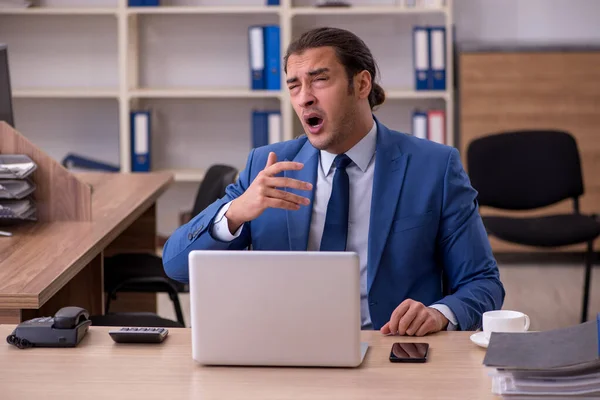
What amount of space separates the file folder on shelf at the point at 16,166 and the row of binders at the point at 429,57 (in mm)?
2734

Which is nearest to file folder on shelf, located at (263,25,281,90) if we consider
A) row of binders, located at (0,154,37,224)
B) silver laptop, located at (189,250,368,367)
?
row of binders, located at (0,154,37,224)

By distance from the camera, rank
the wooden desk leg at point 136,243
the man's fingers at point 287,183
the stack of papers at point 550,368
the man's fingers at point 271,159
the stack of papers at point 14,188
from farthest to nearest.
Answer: the wooden desk leg at point 136,243
the stack of papers at point 14,188
the man's fingers at point 271,159
the man's fingers at point 287,183
the stack of papers at point 550,368

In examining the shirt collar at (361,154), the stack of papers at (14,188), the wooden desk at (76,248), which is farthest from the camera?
the stack of papers at (14,188)

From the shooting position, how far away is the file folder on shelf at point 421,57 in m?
5.24

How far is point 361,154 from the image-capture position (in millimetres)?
2375

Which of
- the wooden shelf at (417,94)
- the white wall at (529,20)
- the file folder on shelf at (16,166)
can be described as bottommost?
the file folder on shelf at (16,166)

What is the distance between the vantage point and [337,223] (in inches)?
91.0

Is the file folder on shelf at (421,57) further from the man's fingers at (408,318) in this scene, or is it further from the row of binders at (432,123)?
the man's fingers at (408,318)

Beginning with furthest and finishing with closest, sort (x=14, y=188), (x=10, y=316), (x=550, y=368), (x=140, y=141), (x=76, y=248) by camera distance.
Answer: (x=140, y=141)
(x=14, y=188)
(x=76, y=248)
(x=10, y=316)
(x=550, y=368)

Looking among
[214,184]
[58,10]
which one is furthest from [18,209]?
[58,10]

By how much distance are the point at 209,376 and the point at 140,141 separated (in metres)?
3.88

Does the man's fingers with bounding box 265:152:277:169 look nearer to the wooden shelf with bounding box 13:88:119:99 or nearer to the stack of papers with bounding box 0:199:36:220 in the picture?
the stack of papers with bounding box 0:199:36:220

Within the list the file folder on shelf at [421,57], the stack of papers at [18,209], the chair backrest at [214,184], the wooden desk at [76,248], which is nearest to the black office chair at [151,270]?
the chair backrest at [214,184]

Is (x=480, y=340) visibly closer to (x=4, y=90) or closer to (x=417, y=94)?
(x=4, y=90)
